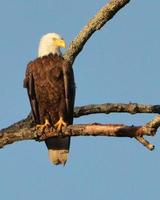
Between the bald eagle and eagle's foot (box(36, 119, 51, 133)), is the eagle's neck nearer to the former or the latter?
the bald eagle

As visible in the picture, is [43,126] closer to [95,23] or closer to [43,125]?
[43,125]

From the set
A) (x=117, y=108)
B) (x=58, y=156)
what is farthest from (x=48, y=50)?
(x=117, y=108)

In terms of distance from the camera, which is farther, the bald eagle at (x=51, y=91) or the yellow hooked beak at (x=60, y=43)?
the yellow hooked beak at (x=60, y=43)

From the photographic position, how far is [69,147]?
843 centimetres

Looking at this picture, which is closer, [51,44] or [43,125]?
[43,125]

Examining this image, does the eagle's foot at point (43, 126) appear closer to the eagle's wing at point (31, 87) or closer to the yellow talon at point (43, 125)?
the yellow talon at point (43, 125)

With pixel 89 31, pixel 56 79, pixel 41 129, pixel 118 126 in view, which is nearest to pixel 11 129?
pixel 41 129

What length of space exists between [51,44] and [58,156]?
1451mm

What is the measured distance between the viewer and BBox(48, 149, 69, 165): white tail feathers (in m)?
8.27

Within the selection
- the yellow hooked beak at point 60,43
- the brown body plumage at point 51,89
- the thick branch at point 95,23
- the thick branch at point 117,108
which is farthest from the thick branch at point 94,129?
the yellow hooked beak at point 60,43

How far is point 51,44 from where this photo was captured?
8.62m

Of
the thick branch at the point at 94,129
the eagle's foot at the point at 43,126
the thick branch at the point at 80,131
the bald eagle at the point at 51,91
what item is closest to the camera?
the thick branch at the point at 94,129

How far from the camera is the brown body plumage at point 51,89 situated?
25.9 feet

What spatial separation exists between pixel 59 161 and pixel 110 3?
80.9 inches
